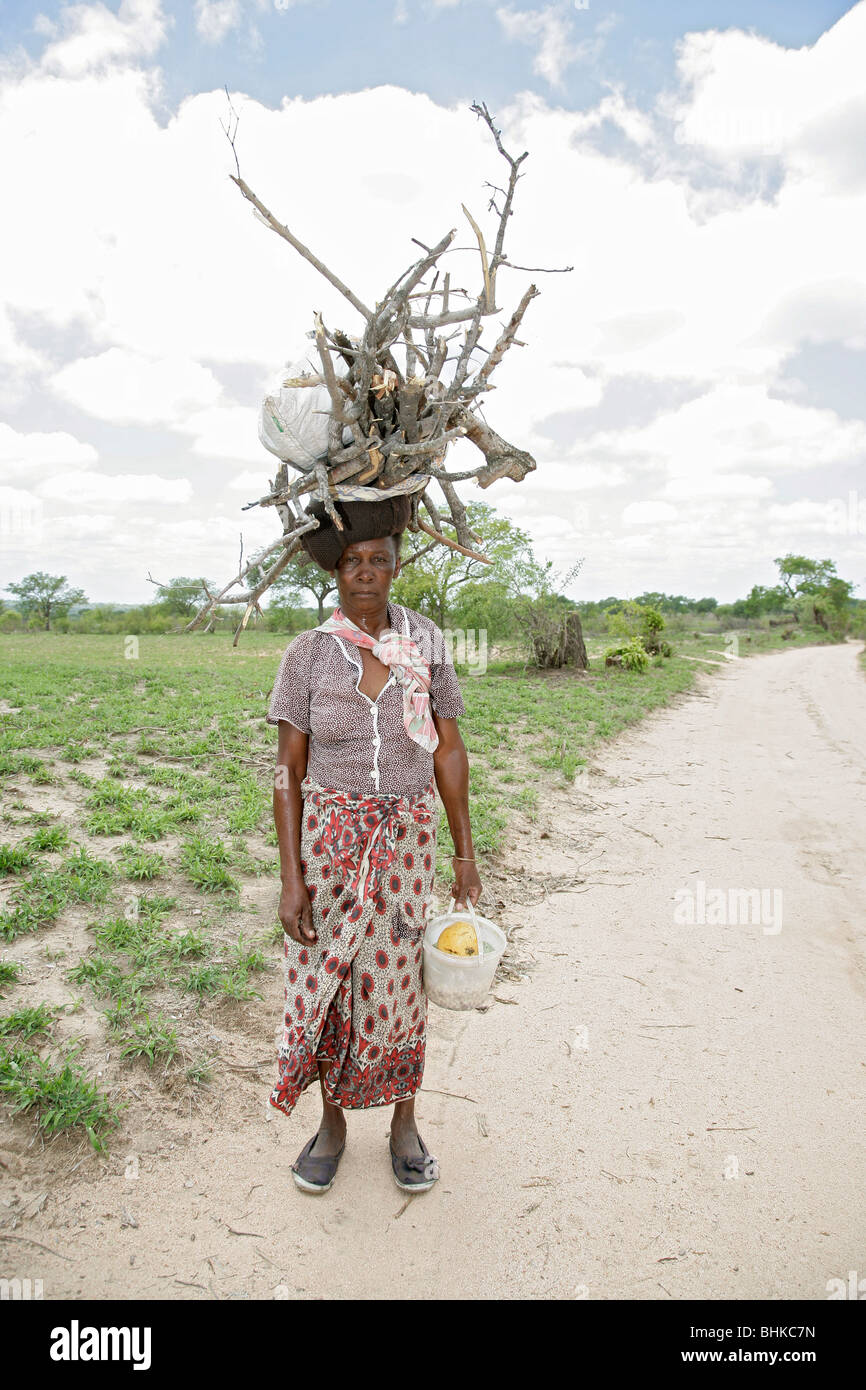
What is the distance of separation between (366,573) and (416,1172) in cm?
178

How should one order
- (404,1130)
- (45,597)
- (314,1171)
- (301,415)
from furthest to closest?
1. (45,597)
2. (404,1130)
3. (314,1171)
4. (301,415)

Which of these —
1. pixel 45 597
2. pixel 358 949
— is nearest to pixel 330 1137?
pixel 358 949

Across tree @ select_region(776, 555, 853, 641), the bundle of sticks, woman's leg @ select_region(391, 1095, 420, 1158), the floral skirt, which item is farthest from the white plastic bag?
tree @ select_region(776, 555, 853, 641)

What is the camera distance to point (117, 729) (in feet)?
23.0

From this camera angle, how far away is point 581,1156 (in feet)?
7.72

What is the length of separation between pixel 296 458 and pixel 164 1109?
2107mm

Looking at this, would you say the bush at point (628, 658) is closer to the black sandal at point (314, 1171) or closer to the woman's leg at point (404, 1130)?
the woman's leg at point (404, 1130)

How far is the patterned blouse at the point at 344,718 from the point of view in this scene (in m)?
2.11

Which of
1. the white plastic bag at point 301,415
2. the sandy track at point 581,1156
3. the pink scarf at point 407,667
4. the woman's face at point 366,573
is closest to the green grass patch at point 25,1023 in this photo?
the sandy track at point 581,1156

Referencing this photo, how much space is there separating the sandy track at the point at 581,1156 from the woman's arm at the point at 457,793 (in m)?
0.85

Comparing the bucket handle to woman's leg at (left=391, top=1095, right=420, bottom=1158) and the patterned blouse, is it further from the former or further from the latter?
woman's leg at (left=391, top=1095, right=420, bottom=1158)

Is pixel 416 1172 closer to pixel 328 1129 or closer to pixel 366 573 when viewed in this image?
pixel 328 1129

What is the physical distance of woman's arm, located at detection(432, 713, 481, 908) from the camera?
2.28 metres

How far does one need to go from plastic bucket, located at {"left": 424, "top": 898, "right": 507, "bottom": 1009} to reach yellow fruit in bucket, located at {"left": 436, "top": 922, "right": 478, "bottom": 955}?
1cm
